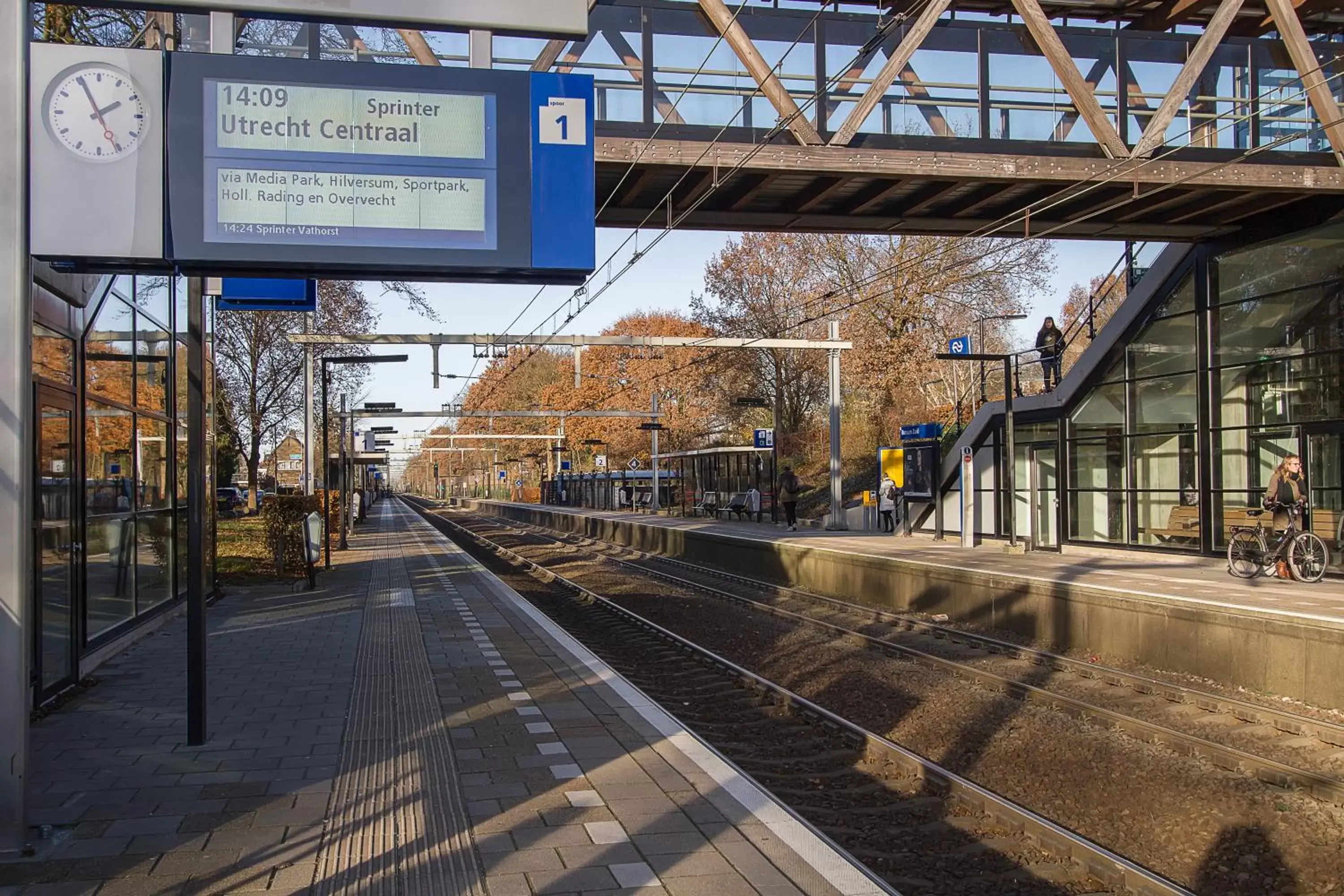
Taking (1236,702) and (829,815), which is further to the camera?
(1236,702)

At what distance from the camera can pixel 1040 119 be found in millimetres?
15469

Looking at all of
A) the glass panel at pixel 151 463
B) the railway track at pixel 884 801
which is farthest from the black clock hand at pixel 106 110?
the glass panel at pixel 151 463

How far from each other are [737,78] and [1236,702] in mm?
9778

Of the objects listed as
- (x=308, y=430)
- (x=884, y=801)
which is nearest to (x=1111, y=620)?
(x=884, y=801)

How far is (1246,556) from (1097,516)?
5.88 m

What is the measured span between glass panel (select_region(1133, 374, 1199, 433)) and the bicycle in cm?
387

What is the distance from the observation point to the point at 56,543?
8.56 meters

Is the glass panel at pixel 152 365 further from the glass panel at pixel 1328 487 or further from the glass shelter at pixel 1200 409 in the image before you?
the glass panel at pixel 1328 487

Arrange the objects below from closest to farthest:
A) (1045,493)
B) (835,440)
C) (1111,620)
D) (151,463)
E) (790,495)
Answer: (1111,620)
(151,463)
(1045,493)
(835,440)
(790,495)

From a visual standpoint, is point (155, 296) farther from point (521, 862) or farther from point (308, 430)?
point (308, 430)

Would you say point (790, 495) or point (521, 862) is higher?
Answer: point (790, 495)

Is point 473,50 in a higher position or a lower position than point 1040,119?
lower

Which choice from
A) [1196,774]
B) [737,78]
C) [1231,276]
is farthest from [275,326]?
[1196,774]

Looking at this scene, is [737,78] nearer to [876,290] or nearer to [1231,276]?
[1231,276]
